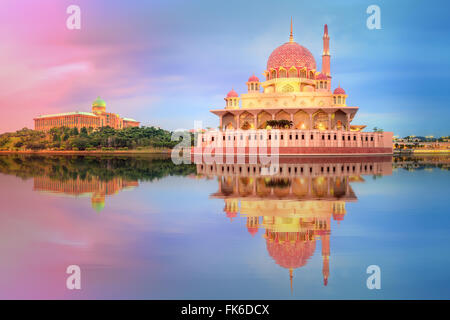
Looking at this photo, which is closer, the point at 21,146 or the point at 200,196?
the point at 200,196

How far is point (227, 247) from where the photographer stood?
6496 millimetres

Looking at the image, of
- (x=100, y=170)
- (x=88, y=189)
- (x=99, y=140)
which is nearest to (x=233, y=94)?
(x=100, y=170)

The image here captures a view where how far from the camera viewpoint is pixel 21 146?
3425 inches

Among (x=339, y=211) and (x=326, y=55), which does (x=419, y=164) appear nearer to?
(x=339, y=211)

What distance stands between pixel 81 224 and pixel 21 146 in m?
91.3

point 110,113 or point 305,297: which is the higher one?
point 110,113

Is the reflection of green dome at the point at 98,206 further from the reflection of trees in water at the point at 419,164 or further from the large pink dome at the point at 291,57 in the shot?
the large pink dome at the point at 291,57

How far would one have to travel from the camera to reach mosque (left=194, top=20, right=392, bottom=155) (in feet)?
147

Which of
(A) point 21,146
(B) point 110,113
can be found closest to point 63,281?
(A) point 21,146

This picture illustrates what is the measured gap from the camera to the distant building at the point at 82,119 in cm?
12044

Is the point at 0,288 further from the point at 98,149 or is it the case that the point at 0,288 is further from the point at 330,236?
the point at 98,149

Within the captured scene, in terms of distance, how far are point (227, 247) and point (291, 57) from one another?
2007 inches
